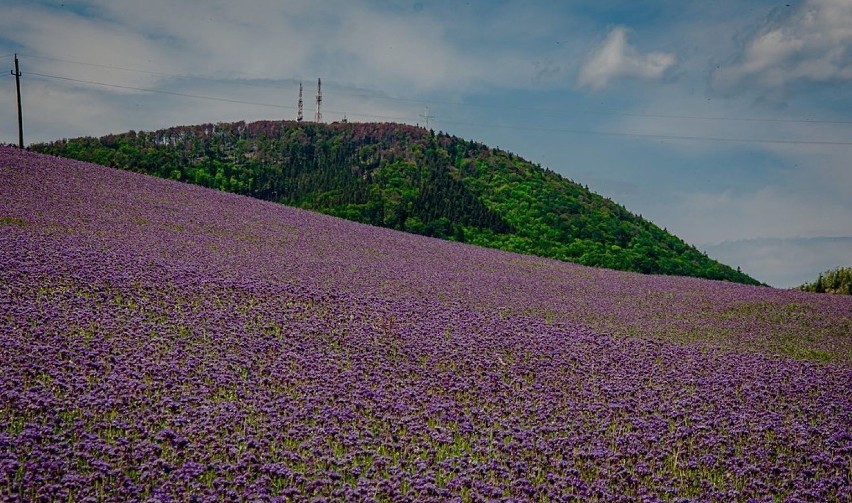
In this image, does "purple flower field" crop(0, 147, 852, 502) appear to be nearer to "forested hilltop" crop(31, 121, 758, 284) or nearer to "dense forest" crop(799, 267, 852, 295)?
"dense forest" crop(799, 267, 852, 295)

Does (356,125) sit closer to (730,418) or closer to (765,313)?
(765,313)

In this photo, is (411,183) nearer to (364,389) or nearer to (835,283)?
(835,283)

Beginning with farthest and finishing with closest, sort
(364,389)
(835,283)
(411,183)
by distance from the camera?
(411,183) < (835,283) < (364,389)

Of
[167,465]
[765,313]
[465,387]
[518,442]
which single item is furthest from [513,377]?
[765,313]

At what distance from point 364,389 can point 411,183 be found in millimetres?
50916

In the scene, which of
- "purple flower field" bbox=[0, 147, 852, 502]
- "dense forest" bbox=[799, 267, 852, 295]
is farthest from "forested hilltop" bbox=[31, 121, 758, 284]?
"purple flower field" bbox=[0, 147, 852, 502]

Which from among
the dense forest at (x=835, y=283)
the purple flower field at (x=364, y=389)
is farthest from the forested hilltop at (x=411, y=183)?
the purple flower field at (x=364, y=389)

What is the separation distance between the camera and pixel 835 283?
31219mm

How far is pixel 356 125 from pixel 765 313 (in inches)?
2540

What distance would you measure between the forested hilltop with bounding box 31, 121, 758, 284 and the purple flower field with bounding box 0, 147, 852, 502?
3074 centimetres

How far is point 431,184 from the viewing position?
188 feet

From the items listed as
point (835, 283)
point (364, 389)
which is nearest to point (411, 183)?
point (835, 283)

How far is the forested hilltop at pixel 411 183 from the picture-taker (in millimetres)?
47438

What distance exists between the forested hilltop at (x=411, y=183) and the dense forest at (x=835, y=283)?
12.6m
